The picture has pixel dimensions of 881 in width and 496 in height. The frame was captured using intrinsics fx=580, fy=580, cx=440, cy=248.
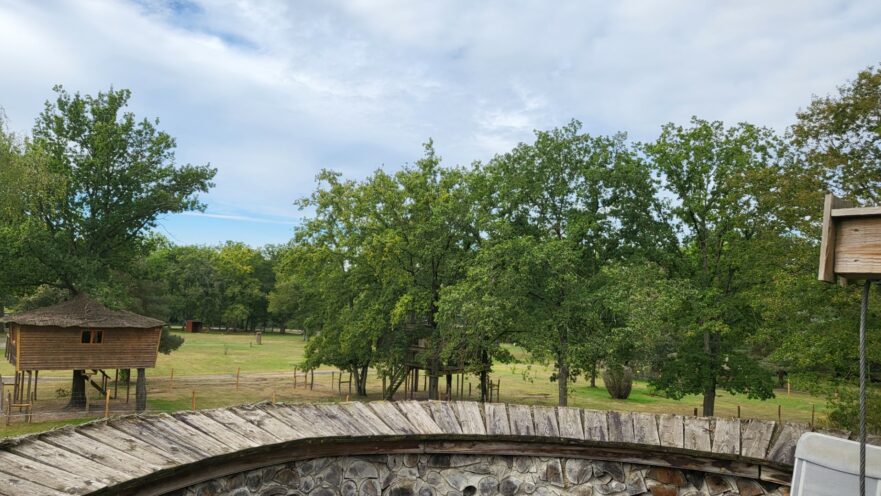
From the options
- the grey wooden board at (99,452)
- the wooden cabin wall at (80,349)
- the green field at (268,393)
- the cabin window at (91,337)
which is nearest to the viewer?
the grey wooden board at (99,452)

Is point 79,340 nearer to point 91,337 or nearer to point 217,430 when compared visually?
point 91,337

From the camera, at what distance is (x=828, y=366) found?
1745cm

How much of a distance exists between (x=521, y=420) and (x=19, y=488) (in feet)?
12.0

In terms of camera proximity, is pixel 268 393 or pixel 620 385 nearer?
pixel 268 393

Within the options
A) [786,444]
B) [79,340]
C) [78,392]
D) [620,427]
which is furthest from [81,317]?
[786,444]

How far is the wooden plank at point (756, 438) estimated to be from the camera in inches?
183

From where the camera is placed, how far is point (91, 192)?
27.5 m

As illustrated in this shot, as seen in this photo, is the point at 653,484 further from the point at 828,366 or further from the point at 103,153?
the point at 103,153

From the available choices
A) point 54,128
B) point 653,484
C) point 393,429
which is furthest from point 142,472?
point 54,128

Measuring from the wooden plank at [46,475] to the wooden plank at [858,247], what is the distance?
13.7 ft

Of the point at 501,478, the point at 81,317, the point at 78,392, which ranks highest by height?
the point at 501,478

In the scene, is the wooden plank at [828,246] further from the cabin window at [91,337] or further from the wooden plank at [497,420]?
the cabin window at [91,337]

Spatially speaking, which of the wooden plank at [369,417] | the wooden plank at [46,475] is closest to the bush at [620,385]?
the wooden plank at [369,417]

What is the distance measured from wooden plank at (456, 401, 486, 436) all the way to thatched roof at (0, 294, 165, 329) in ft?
73.0
